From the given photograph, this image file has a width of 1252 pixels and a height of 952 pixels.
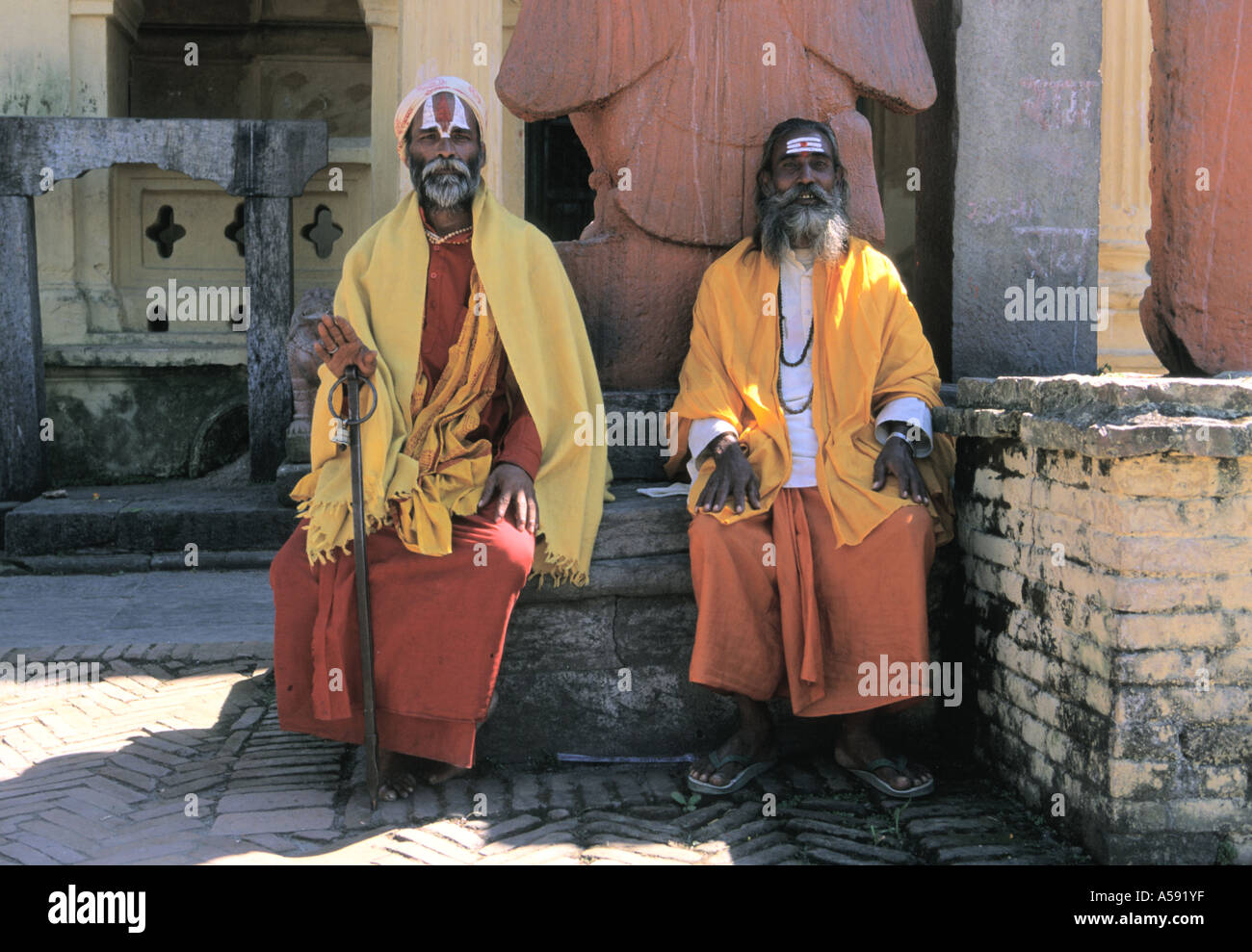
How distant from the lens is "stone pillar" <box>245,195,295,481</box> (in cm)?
785

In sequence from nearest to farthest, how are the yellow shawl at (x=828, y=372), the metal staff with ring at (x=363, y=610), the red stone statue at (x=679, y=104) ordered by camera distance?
the metal staff with ring at (x=363, y=610), the yellow shawl at (x=828, y=372), the red stone statue at (x=679, y=104)

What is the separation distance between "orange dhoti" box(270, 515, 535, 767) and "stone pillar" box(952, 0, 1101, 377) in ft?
6.92

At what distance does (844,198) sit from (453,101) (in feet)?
4.34

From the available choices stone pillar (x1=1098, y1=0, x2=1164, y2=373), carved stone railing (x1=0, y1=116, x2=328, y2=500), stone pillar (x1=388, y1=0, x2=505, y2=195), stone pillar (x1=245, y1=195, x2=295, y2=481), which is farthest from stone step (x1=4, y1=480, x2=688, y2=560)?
stone pillar (x1=1098, y1=0, x2=1164, y2=373)

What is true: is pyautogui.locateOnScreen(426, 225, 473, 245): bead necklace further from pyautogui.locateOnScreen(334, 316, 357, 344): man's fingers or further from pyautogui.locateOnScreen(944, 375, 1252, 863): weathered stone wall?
pyautogui.locateOnScreen(944, 375, 1252, 863): weathered stone wall

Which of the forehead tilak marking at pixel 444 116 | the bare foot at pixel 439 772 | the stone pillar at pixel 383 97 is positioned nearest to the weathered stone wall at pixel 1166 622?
the bare foot at pixel 439 772

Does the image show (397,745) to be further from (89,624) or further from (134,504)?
(134,504)

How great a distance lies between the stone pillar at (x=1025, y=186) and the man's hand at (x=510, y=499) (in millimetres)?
1860

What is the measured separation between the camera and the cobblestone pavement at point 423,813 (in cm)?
315

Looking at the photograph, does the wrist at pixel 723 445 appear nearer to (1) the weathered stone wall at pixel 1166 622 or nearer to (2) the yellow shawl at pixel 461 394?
(2) the yellow shawl at pixel 461 394

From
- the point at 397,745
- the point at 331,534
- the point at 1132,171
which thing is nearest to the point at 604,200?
the point at 331,534

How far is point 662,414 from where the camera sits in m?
4.44

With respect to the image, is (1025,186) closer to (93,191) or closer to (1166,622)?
(1166,622)

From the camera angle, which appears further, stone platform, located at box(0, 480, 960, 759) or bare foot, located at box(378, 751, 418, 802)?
stone platform, located at box(0, 480, 960, 759)
